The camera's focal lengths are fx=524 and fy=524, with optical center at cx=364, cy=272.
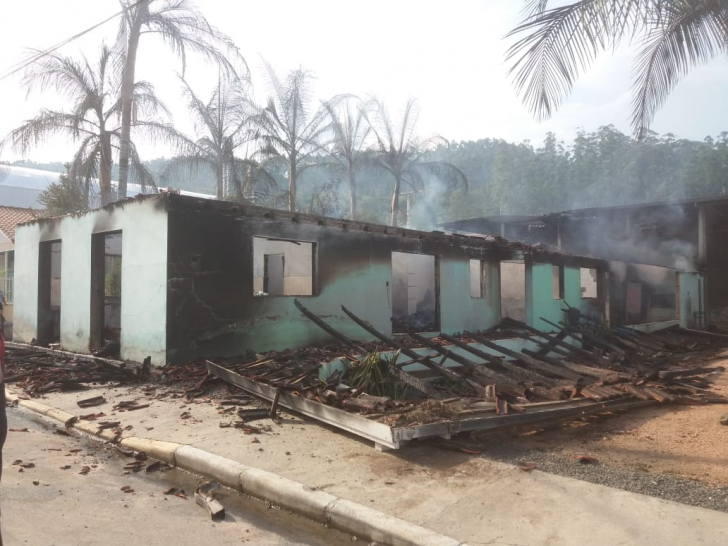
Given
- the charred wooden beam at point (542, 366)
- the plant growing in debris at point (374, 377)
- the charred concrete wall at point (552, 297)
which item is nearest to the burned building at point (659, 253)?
the charred concrete wall at point (552, 297)

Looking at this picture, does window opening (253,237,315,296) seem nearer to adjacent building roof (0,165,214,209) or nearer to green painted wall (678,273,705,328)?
green painted wall (678,273,705,328)

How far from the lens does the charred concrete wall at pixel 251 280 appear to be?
949cm

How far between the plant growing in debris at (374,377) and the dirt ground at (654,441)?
2277mm

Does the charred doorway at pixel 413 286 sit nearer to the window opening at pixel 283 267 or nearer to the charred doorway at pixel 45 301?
the window opening at pixel 283 267

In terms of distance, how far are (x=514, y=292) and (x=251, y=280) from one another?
1234cm

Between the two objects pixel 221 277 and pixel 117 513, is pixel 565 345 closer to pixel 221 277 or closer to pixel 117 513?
pixel 221 277

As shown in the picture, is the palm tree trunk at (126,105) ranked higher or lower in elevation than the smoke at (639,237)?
higher

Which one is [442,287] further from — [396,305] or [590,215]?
[590,215]

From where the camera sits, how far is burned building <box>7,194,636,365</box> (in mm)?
9562

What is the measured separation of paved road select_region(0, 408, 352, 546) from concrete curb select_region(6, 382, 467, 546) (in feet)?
0.32

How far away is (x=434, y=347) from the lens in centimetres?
1086

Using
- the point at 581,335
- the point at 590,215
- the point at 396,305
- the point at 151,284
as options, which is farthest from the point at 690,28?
the point at 590,215

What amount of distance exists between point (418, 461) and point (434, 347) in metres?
5.68

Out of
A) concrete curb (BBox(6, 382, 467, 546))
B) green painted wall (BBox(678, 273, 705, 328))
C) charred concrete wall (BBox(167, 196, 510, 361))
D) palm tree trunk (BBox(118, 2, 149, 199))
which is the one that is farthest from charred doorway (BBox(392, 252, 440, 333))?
concrete curb (BBox(6, 382, 467, 546))
